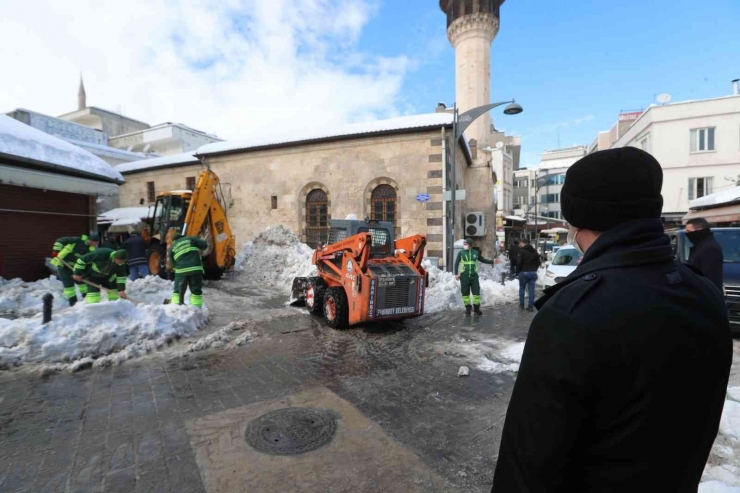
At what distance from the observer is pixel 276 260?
15344 millimetres

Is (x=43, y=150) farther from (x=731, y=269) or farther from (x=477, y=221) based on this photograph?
(x=477, y=221)

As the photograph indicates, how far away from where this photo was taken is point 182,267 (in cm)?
796

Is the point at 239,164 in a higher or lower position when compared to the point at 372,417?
higher

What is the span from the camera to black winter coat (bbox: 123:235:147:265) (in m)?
11.5

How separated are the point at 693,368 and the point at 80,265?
934cm

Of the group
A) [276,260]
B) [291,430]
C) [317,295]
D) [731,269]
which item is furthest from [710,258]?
[276,260]

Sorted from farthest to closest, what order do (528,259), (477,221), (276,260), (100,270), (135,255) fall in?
(477,221) → (276,260) → (135,255) → (528,259) → (100,270)

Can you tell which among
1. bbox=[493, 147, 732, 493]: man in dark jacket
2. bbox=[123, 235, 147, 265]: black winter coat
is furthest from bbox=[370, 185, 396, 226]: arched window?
bbox=[493, 147, 732, 493]: man in dark jacket

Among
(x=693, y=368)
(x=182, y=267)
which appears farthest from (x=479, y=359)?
(x=182, y=267)

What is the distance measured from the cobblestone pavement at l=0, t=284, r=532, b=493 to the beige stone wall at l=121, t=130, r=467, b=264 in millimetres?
8608

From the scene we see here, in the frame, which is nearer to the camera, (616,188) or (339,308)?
(616,188)

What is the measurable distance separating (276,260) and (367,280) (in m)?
9.10

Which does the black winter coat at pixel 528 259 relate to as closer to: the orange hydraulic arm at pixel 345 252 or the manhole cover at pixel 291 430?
the orange hydraulic arm at pixel 345 252

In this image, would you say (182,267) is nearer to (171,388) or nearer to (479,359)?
(171,388)
